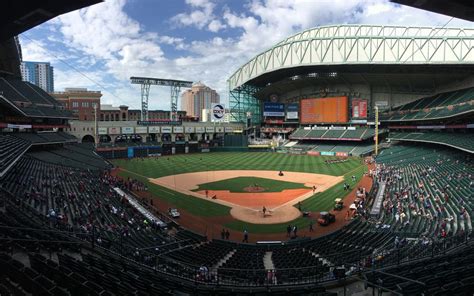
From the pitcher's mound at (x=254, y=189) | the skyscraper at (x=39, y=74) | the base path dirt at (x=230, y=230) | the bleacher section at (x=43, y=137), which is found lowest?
the base path dirt at (x=230, y=230)

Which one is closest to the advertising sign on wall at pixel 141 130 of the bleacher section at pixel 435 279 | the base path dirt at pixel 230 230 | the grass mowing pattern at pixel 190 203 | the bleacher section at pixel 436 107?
the grass mowing pattern at pixel 190 203

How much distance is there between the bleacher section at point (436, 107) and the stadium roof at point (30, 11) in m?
44.5

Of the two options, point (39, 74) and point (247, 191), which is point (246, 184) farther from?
point (39, 74)

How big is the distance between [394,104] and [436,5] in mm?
76597

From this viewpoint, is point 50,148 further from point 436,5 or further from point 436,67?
point 436,67

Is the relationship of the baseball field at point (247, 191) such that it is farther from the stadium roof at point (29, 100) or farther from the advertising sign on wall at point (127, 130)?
the advertising sign on wall at point (127, 130)

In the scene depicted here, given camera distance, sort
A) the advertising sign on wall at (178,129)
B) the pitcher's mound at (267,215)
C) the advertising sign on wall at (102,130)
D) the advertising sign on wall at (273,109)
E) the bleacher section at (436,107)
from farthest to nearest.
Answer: the advertising sign on wall at (273,109)
the advertising sign on wall at (178,129)
the advertising sign on wall at (102,130)
the bleacher section at (436,107)
the pitcher's mound at (267,215)

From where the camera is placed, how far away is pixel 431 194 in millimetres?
28797

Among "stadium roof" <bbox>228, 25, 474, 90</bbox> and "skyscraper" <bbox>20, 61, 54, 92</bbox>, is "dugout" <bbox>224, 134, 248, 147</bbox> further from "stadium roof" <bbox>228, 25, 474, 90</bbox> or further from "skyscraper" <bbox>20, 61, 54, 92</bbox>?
"skyscraper" <bbox>20, 61, 54, 92</bbox>

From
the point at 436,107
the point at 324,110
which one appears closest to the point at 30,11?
the point at 436,107

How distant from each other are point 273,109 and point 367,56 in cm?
3357

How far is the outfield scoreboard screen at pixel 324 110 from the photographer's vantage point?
84750 millimetres

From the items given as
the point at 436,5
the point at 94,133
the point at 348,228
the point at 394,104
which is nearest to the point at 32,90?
the point at 94,133

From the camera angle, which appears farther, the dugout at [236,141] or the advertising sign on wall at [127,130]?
the dugout at [236,141]
